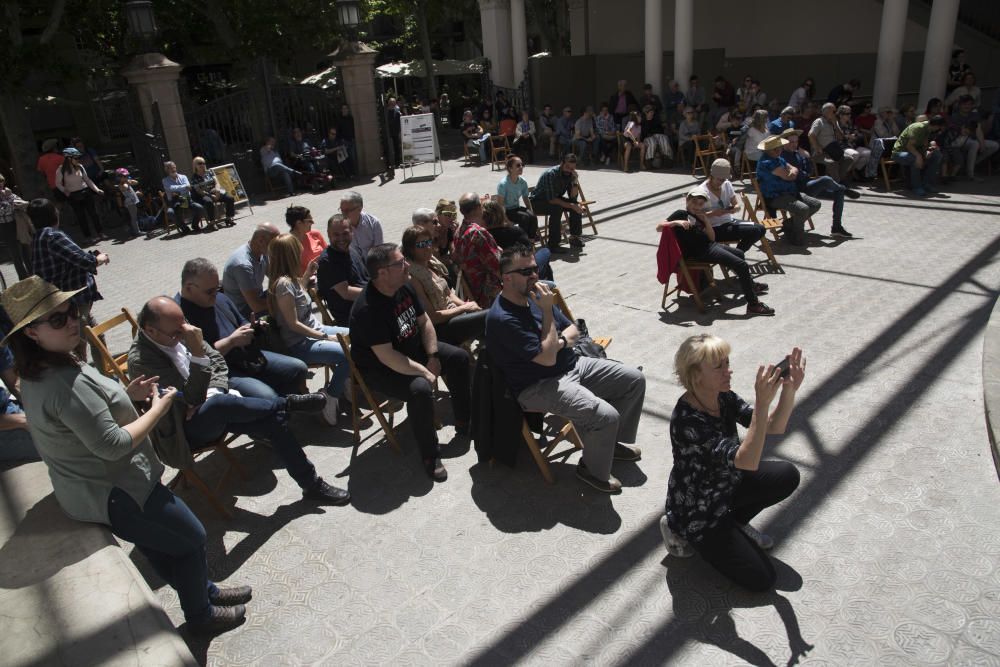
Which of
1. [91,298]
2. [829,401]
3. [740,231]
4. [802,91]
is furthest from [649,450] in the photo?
[802,91]

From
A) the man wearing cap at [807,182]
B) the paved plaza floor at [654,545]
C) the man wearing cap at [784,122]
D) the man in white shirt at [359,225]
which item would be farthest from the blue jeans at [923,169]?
the man in white shirt at [359,225]

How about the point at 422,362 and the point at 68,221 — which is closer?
the point at 422,362

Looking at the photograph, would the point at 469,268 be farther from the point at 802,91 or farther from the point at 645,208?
the point at 802,91

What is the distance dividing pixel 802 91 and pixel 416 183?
27.1ft

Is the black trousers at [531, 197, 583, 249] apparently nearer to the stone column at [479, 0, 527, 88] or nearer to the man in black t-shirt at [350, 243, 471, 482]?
the man in black t-shirt at [350, 243, 471, 482]

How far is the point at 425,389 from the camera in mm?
4438

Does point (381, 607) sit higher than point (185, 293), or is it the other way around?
point (185, 293)

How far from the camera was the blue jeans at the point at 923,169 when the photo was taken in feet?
35.7

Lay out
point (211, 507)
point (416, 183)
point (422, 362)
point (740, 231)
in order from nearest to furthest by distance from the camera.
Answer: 1. point (211, 507)
2. point (422, 362)
3. point (740, 231)
4. point (416, 183)

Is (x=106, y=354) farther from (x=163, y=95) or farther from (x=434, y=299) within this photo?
(x=163, y=95)

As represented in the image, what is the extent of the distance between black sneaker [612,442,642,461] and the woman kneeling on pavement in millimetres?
956

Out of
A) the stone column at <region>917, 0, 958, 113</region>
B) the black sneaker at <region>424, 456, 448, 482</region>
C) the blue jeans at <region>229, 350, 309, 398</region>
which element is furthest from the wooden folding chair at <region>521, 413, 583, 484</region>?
the stone column at <region>917, 0, 958, 113</region>

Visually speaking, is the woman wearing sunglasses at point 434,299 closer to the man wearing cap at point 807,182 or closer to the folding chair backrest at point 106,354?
the folding chair backrest at point 106,354

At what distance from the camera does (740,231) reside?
23.7ft
